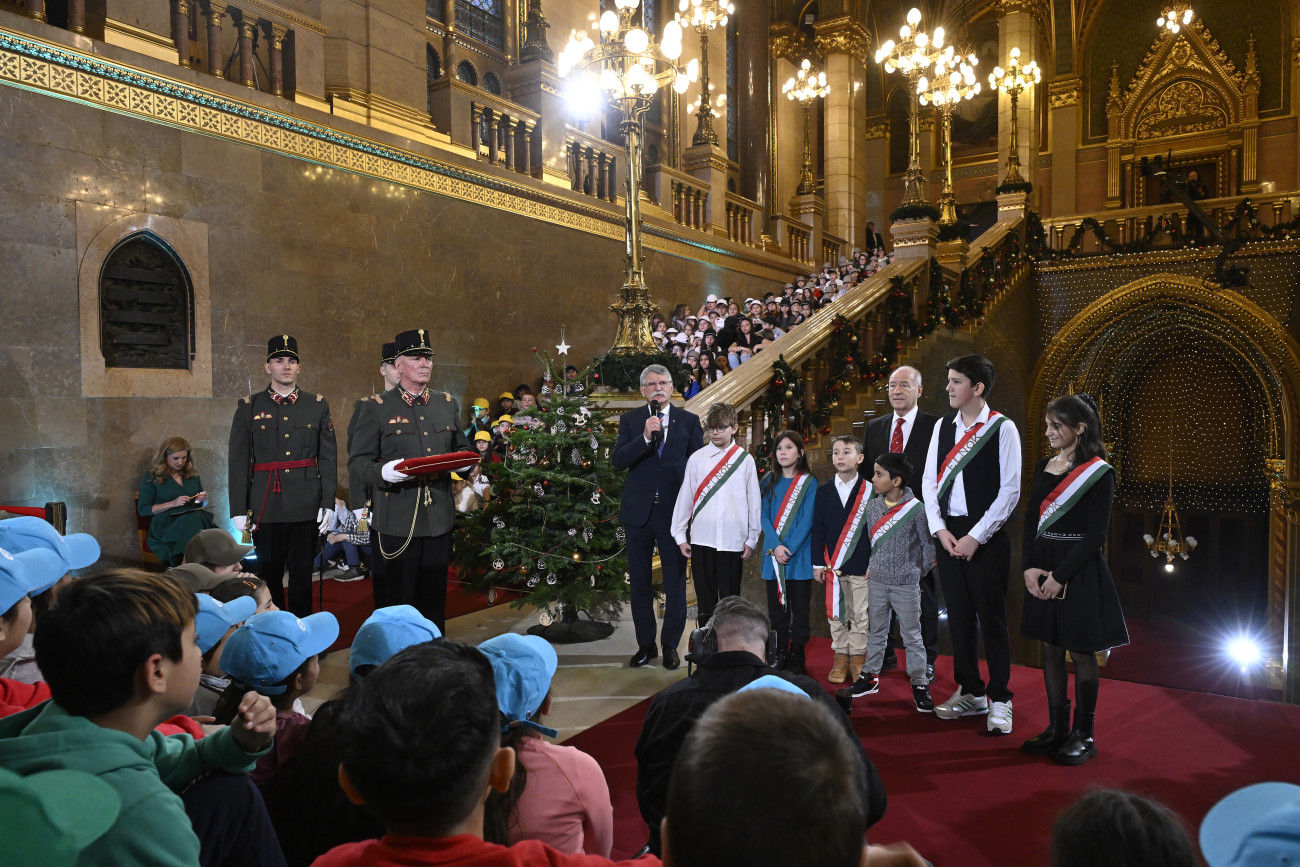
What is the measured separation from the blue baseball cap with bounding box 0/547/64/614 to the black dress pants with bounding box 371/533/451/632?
267cm

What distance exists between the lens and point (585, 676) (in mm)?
5496

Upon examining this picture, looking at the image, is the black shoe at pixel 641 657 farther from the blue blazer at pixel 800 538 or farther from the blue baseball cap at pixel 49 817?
the blue baseball cap at pixel 49 817

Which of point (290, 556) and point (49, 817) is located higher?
point (49, 817)

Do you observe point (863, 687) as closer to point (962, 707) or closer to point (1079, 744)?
point (962, 707)

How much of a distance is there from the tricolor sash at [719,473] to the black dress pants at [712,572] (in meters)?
0.31

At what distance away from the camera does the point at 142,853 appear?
4.52ft

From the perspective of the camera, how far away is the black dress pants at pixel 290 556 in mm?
5531

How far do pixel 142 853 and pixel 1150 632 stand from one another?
17.2m

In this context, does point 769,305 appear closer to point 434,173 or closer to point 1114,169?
point 434,173

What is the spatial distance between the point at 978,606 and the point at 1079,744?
0.86 metres

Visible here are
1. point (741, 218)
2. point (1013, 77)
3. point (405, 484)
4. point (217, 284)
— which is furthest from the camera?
point (741, 218)

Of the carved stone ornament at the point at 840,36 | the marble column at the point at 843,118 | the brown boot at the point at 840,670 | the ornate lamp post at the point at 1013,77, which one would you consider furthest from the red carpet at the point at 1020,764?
the carved stone ornament at the point at 840,36

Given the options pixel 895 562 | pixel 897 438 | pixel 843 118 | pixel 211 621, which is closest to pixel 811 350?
pixel 897 438

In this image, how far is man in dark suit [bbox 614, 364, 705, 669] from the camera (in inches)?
222
